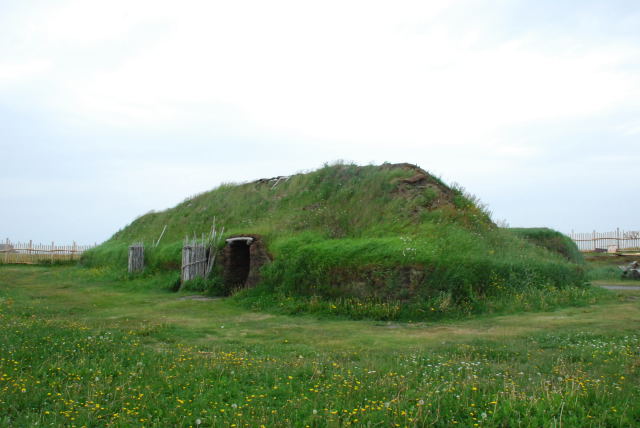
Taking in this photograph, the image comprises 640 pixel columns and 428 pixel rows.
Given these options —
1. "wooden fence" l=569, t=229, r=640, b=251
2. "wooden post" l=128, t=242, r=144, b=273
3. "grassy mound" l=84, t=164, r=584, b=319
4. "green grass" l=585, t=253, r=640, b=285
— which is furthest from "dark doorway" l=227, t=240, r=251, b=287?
"wooden fence" l=569, t=229, r=640, b=251

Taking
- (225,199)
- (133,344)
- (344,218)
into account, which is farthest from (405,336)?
(225,199)

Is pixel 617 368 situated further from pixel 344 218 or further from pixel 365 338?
pixel 344 218

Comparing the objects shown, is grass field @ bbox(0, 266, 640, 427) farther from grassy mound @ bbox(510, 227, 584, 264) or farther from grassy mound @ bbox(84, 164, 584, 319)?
grassy mound @ bbox(510, 227, 584, 264)

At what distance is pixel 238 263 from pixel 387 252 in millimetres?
6936

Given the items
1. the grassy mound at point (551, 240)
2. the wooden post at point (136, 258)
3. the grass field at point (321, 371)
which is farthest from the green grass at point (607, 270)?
the wooden post at point (136, 258)

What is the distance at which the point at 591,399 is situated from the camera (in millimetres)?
4984

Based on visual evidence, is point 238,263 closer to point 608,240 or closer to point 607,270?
point 607,270

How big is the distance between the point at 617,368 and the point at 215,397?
494 cm

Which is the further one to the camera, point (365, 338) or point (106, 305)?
point (106, 305)

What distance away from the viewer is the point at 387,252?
13.5 meters

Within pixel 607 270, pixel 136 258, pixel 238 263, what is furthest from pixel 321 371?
pixel 607 270

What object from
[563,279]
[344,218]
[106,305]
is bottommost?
[106,305]

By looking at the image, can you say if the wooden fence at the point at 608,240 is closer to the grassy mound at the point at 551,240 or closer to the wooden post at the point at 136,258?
the grassy mound at the point at 551,240

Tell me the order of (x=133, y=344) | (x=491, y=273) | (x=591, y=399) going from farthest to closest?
(x=491, y=273) < (x=133, y=344) < (x=591, y=399)
